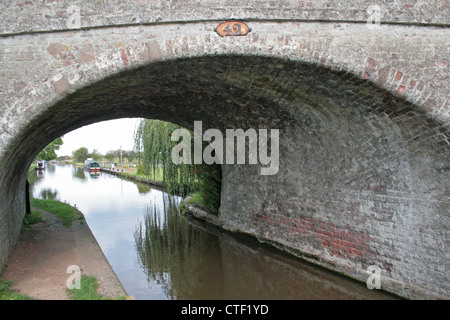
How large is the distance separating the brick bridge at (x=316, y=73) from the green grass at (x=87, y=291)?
1.24 meters

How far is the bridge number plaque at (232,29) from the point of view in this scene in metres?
3.85

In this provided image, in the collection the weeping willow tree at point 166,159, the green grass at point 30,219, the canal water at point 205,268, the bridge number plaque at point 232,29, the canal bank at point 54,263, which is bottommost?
the canal water at point 205,268

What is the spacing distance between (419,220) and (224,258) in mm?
3441

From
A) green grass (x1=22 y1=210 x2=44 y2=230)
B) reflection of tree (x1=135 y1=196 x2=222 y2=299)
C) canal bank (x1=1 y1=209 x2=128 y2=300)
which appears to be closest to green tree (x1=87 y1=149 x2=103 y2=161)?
green grass (x1=22 y1=210 x2=44 y2=230)

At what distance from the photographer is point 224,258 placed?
641 cm

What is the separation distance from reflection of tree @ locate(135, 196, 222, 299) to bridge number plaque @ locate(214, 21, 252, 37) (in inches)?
134

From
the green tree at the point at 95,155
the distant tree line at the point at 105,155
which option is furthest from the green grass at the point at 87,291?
the green tree at the point at 95,155

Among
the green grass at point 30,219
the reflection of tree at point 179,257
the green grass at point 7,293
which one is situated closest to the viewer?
the green grass at point 7,293

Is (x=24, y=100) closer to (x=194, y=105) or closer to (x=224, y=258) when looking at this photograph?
(x=194, y=105)

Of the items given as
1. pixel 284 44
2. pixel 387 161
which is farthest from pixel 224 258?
pixel 284 44

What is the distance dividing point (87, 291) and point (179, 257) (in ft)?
8.58

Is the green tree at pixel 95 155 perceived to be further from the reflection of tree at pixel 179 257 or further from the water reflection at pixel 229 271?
the water reflection at pixel 229 271

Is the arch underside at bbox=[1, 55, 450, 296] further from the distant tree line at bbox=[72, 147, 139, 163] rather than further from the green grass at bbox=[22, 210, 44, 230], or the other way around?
the distant tree line at bbox=[72, 147, 139, 163]

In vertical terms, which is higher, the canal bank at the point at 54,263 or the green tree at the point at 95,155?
the green tree at the point at 95,155
